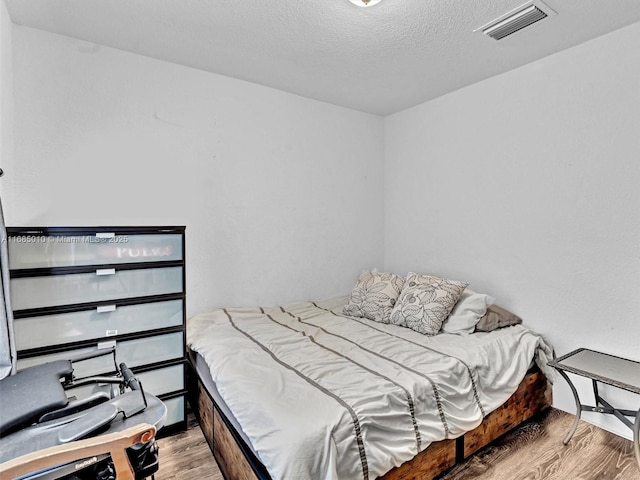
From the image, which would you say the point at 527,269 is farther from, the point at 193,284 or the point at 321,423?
the point at 193,284

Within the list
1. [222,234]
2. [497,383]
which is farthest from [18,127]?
[497,383]

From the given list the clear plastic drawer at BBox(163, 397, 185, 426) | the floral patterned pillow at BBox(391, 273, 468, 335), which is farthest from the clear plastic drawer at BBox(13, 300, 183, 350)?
the floral patterned pillow at BBox(391, 273, 468, 335)

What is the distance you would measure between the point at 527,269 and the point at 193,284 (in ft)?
8.26

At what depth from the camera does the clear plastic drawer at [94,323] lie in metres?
1.78

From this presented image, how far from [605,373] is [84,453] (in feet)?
8.03

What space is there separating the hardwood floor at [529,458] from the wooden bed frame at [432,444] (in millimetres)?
55

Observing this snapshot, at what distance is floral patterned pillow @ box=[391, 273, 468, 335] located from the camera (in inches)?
97.7

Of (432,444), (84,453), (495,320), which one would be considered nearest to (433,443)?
(432,444)

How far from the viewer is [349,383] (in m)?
1.66

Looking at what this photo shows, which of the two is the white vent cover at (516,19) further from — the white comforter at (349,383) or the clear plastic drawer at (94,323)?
the clear plastic drawer at (94,323)

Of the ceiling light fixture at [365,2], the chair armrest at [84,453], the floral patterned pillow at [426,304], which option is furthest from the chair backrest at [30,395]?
the ceiling light fixture at [365,2]

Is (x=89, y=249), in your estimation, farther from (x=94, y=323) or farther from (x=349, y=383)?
(x=349, y=383)

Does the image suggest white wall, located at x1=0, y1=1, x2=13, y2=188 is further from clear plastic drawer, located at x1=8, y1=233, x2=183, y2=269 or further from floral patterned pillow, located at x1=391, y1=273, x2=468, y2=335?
floral patterned pillow, located at x1=391, y1=273, x2=468, y2=335

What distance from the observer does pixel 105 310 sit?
1932 mm
